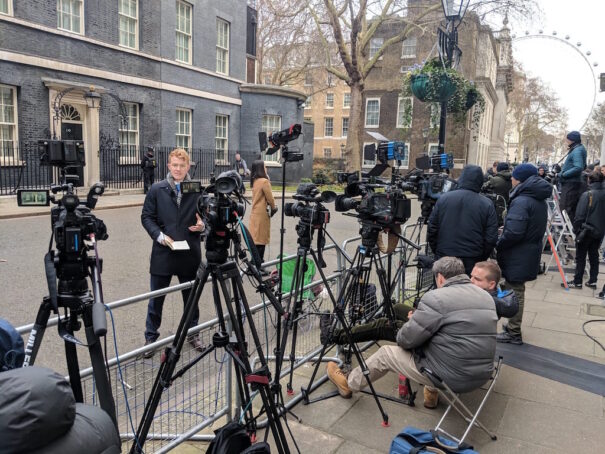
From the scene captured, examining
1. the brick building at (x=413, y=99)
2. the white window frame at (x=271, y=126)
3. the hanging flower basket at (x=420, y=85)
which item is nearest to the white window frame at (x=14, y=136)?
the white window frame at (x=271, y=126)

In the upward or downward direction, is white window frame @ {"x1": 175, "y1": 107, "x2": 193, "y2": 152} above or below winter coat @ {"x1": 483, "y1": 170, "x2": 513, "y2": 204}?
above

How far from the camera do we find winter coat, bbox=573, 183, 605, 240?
23.3 ft

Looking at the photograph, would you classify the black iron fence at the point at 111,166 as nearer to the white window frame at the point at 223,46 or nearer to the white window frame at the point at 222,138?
the white window frame at the point at 222,138

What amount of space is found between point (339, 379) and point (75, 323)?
7.08 ft

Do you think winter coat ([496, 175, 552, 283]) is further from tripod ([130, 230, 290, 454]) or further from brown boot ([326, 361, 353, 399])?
tripod ([130, 230, 290, 454])

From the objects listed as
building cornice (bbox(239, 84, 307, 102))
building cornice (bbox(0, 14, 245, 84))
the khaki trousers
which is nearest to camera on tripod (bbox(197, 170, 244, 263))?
the khaki trousers

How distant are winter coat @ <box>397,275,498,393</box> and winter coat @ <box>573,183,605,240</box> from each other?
500cm

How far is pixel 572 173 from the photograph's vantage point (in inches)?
347

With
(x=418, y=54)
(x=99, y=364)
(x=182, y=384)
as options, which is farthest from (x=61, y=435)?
(x=418, y=54)

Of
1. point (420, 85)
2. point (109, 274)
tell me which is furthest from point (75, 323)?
point (420, 85)

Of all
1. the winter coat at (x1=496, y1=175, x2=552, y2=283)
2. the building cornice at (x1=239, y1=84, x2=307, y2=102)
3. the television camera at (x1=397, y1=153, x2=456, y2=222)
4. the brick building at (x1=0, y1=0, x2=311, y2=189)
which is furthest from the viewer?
the building cornice at (x1=239, y1=84, x2=307, y2=102)

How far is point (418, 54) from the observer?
36406 mm

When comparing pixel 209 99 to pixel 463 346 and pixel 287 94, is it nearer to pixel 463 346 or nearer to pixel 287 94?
pixel 287 94

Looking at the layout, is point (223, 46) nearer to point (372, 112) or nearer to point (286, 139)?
point (372, 112)
